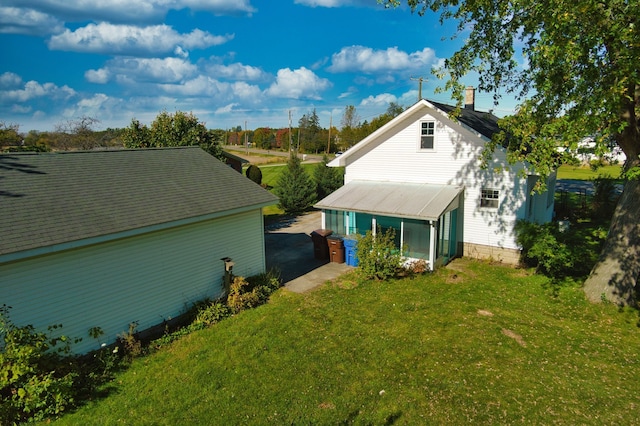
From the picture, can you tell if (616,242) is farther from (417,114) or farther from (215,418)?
(215,418)

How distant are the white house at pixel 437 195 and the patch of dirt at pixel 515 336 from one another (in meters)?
4.37

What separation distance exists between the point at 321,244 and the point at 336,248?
0.80 metres

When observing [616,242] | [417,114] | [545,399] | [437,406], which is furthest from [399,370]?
[417,114]

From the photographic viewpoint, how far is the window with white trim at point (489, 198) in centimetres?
1515

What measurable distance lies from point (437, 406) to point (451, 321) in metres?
3.78

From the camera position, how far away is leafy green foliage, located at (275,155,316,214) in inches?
1038

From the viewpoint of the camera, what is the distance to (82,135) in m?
33.5

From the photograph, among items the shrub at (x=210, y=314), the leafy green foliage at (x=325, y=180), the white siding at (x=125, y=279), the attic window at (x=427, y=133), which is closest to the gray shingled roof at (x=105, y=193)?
the white siding at (x=125, y=279)

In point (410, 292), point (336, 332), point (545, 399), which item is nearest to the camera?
point (545, 399)

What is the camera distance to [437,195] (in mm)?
15148

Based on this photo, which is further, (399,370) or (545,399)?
(399,370)

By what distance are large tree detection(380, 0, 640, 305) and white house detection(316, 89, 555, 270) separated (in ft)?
9.64

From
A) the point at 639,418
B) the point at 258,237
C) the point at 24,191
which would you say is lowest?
the point at 639,418

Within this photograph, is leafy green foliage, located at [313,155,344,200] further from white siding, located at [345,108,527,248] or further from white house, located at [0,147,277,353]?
white house, located at [0,147,277,353]
